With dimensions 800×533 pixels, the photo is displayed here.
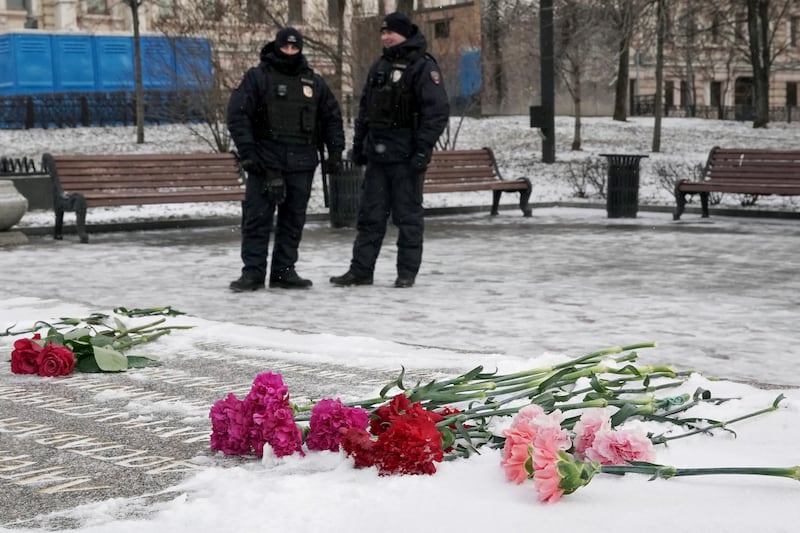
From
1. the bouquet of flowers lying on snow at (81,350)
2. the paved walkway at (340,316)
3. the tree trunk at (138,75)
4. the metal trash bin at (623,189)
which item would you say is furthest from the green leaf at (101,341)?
the tree trunk at (138,75)

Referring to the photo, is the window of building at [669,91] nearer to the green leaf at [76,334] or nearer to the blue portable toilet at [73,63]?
the blue portable toilet at [73,63]

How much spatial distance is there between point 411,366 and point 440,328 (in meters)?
1.66

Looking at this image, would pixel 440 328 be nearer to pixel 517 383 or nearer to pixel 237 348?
pixel 237 348

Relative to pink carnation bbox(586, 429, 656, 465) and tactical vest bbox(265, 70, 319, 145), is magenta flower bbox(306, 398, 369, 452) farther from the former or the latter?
tactical vest bbox(265, 70, 319, 145)

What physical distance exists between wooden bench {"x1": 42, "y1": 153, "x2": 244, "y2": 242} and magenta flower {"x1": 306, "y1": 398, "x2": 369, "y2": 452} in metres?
10.0

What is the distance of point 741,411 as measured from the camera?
167 inches

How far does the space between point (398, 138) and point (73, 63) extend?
31.1 m

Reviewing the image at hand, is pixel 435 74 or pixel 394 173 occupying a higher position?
pixel 435 74

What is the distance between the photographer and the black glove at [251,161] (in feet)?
28.8

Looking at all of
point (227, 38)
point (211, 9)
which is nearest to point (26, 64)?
point (211, 9)

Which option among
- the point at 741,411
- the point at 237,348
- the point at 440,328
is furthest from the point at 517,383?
the point at 440,328

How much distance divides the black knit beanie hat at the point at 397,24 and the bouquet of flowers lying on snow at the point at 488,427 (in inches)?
198

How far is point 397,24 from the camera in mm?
8875

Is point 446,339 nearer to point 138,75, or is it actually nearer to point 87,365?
point 87,365
